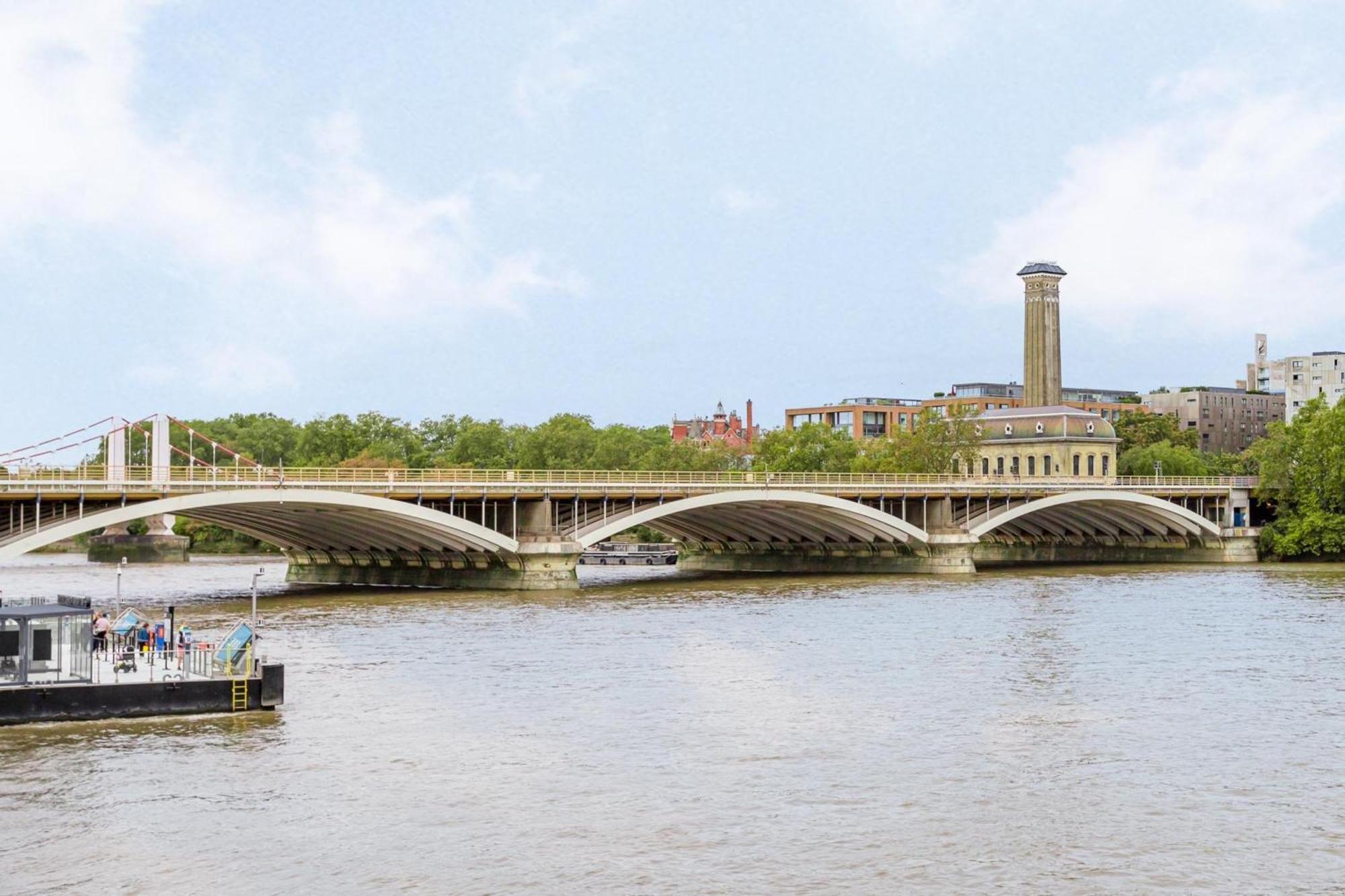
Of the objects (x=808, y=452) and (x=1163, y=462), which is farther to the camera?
(x=1163, y=462)

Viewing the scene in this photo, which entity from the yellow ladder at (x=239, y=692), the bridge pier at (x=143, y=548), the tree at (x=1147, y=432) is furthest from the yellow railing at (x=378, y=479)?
the tree at (x=1147, y=432)

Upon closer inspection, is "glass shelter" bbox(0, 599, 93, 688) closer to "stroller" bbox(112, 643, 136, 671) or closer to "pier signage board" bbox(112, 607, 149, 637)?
"stroller" bbox(112, 643, 136, 671)

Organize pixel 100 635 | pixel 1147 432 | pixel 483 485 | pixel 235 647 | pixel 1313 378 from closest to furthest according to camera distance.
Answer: pixel 235 647 < pixel 100 635 < pixel 483 485 < pixel 1147 432 < pixel 1313 378

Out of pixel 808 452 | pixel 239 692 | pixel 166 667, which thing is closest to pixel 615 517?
pixel 166 667

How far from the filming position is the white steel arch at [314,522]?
5772 centimetres

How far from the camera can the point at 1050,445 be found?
12288 centimetres

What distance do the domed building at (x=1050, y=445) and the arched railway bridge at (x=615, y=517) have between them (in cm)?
517

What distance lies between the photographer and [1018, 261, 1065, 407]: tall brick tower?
139875mm

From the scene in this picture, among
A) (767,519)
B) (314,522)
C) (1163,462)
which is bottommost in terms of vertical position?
(314,522)

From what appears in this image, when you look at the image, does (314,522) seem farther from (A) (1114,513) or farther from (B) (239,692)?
(A) (1114,513)

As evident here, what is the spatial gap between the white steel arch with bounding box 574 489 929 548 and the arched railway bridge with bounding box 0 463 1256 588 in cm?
14

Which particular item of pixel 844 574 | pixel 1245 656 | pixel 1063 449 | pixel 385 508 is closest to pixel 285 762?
pixel 1245 656

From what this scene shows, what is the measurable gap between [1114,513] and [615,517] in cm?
3836

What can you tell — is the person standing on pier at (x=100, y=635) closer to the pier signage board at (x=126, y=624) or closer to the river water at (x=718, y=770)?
the pier signage board at (x=126, y=624)
